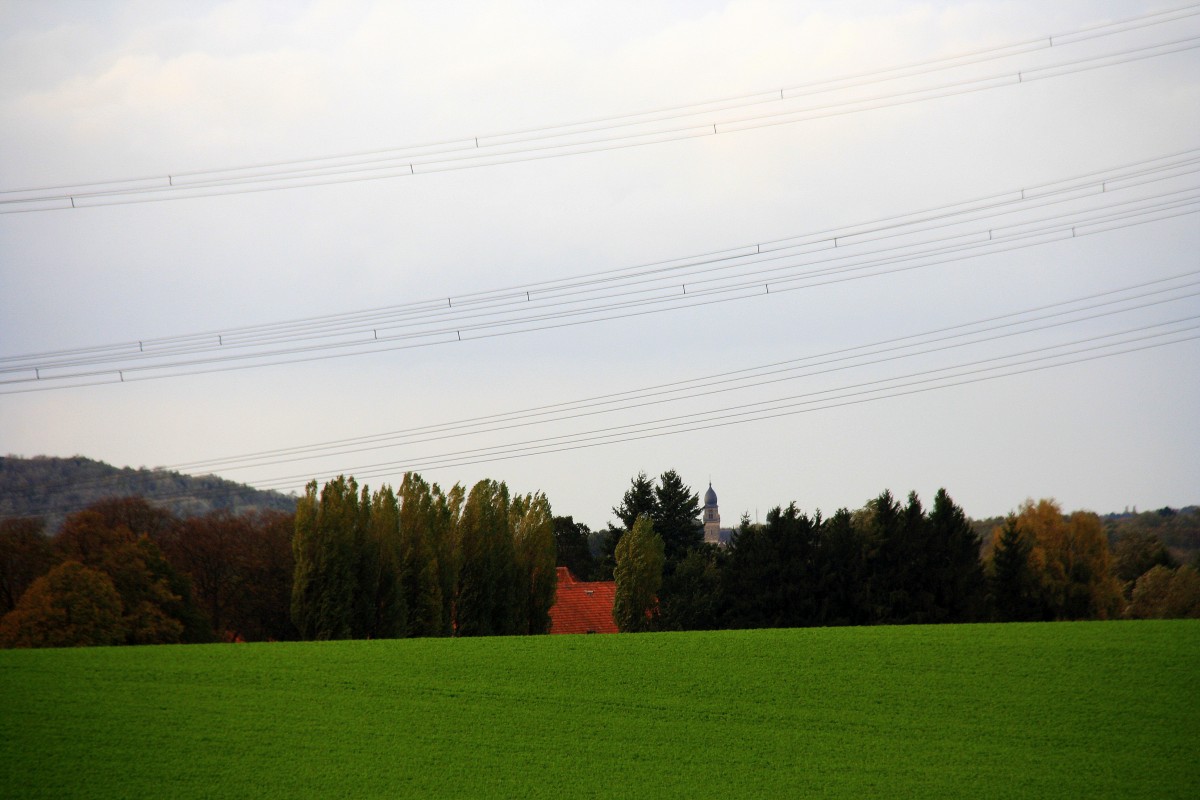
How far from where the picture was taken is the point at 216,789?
1744 centimetres

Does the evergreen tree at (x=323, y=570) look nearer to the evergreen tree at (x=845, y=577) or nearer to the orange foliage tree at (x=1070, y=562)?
the evergreen tree at (x=845, y=577)

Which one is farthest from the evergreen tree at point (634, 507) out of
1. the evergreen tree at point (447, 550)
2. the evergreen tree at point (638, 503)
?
the evergreen tree at point (447, 550)

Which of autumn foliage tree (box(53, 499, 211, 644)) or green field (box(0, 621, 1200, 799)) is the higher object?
autumn foliage tree (box(53, 499, 211, 644))

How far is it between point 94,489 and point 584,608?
997 inches

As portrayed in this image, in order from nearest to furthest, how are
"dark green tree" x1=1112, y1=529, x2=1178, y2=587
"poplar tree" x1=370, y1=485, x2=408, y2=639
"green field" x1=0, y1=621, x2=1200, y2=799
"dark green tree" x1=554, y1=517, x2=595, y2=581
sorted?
1. "green field" x1=0, y1=621, x2=1200, y2=799
2. "poplar tree" x1=370, y1=485, x2=408, y2=639
3. "dark green tree" x1=1112, y1=529, x2=1178, y2=587
4. "dark green tree" x1=554, y1=517, x2=595, y2=581

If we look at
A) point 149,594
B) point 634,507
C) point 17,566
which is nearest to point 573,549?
point 634,507

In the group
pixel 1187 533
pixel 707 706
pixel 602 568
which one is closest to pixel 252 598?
pixel 602 568

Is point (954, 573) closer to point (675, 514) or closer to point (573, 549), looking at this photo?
point (675, 514)

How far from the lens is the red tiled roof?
54531mm

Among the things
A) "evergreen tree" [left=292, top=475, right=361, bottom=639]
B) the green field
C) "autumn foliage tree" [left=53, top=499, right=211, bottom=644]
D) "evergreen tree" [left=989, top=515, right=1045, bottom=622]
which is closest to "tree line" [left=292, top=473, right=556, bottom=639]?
"evergreen tree" [left=292, top=475, right=361, bottom=639]

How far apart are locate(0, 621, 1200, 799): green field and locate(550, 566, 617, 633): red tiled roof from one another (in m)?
27.5

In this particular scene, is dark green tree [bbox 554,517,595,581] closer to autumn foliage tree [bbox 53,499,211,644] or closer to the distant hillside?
the distant hillside

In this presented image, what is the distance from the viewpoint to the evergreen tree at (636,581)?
52.4m

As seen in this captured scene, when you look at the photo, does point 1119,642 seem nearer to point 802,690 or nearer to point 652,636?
point 802,690
